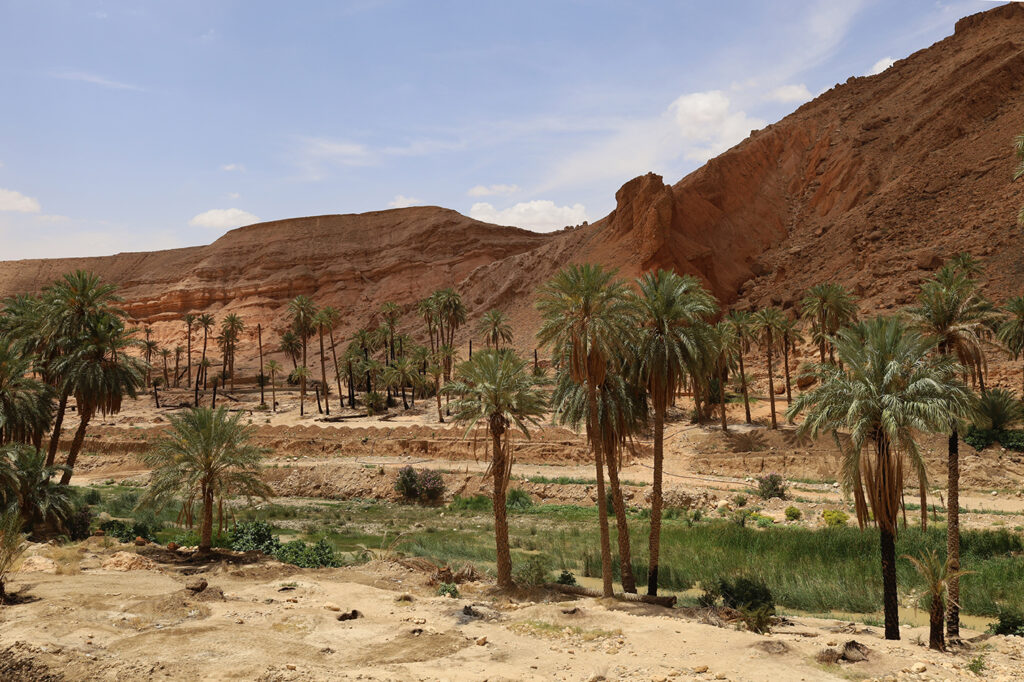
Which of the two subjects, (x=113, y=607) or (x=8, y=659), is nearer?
(x=8, y=659)

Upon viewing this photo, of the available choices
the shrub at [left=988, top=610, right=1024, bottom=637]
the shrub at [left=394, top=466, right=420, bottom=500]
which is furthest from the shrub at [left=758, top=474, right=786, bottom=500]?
the shrub at [left=394, top=466, right=420, bottom=500]

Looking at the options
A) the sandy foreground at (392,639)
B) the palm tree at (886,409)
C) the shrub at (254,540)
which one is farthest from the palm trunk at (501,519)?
the shrub at (254,540)

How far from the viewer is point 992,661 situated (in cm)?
1300

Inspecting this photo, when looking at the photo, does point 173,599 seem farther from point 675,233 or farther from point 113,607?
point 675,233

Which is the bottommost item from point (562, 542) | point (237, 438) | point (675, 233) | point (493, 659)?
point (562, 542)

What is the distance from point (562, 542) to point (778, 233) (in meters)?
76.4

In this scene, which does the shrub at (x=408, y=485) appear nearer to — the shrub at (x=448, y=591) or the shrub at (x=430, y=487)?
the shrub at (x=430, y=487)

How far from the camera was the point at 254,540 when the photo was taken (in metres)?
25.3

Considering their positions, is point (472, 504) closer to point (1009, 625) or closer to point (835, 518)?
point (835, 518)

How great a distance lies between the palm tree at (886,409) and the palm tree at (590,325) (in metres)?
5.18

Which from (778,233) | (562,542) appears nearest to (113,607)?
(562,542)

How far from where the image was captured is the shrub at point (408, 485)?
40.4 meters

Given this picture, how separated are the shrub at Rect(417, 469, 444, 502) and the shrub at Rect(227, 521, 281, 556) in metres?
14.7

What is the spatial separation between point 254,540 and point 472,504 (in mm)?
15348
